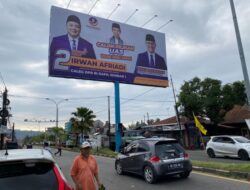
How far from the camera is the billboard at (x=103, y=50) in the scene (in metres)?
23.5

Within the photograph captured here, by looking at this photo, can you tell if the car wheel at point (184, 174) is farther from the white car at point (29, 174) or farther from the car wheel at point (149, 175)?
the white car at point (29, 174)

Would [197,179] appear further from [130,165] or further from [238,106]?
[238,106]

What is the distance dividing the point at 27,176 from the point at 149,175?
7158mm

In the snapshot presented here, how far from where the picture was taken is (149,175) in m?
10.4

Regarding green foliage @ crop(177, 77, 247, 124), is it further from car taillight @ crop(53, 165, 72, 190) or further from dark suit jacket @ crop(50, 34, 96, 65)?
car taillight @ crop(53, 165, 72, 190)

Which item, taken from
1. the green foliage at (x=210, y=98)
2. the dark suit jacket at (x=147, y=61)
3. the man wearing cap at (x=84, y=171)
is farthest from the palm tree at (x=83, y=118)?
the man wearing cap at (x=84, y=171)

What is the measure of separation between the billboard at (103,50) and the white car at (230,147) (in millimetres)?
9496

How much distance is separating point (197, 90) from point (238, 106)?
7303 millimetres

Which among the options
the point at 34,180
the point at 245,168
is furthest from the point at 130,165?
the point at 34,180

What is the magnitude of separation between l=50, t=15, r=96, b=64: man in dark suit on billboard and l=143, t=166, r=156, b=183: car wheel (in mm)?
14988

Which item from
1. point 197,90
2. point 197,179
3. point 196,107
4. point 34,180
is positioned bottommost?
point 197,179

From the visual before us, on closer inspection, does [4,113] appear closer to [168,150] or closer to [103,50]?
[103,50]

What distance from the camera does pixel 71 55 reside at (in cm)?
2375

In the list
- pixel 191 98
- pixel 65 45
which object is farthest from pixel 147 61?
pixel 191 98
